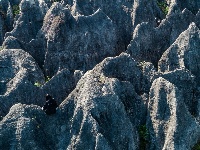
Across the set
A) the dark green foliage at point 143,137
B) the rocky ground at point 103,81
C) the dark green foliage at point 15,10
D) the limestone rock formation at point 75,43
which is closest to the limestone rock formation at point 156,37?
the rocky ground at point 103,81

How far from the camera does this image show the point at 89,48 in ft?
66.2

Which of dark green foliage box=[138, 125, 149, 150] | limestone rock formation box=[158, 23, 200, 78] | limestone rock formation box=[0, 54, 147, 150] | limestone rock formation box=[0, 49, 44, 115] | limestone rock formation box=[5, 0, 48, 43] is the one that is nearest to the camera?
limestone rock formation box=[0, 54, 147, 150]

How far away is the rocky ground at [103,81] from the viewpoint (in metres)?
14.2

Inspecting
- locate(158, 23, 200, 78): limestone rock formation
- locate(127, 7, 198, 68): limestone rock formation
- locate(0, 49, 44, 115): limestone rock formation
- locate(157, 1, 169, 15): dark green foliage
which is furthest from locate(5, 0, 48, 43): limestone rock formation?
locate(158, 23, 200, 78): limestone rock formation

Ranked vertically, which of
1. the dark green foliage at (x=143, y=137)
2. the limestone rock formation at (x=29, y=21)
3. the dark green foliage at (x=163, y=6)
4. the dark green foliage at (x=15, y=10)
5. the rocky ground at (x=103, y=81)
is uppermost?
the dark green foliage at (x=15, y=10)

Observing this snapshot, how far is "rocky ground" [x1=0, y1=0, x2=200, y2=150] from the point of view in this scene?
46.5 feet

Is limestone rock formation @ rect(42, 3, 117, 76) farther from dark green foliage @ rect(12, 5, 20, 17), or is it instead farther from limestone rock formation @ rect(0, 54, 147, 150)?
dark green foliage @ rect(12, 5, 20, 17)

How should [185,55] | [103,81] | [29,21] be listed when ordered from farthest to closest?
[29,21] → [185,55] → [103,81]

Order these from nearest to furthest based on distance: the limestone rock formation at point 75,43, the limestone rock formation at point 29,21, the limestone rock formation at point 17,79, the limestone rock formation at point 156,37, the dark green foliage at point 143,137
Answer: the dark green foliage at point 143,137 → the limestone rock formation at point 17,79 → the limestone rock formation at point 156,37 → the limestone rock formation at point 75,43 → the limestone rock formation at point 29,21

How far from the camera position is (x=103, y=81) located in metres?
15.1

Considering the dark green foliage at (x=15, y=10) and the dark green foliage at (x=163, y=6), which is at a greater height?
the dark green foliage at (x=15, y=10)

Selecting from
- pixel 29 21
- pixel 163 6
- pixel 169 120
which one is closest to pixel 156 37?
pixel 163 6

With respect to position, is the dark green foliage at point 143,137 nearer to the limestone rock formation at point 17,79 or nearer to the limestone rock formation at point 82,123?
the limestone rock formation at point 82,123

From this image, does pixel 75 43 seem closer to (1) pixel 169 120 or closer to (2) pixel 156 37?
(2) pixel 156 37
